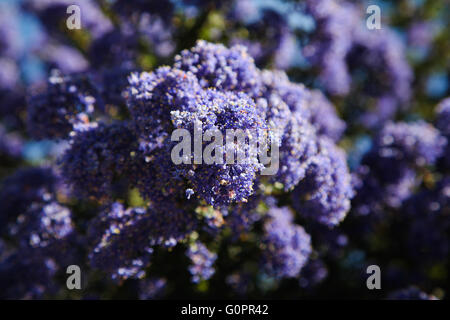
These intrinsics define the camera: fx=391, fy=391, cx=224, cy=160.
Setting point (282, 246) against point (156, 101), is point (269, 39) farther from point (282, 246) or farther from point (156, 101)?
point (282, 246)

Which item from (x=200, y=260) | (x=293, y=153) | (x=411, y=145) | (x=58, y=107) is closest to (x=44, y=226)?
(x=58, y=107)

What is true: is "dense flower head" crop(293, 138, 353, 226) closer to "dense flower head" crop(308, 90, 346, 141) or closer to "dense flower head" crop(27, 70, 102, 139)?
"dense flower head" crop(308, 90, 346, 141)

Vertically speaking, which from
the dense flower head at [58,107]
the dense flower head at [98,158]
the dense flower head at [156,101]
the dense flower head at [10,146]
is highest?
the dense flower head at [10,146]

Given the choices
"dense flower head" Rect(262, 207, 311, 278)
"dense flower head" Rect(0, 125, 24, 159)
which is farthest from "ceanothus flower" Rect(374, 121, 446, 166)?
"dense flower head" Rect(0, 125, 24, 159)

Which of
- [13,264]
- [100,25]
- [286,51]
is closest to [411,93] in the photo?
[286,51]

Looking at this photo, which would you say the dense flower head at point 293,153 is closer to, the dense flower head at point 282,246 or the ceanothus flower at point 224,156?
the ceanothus flower at point 224,156

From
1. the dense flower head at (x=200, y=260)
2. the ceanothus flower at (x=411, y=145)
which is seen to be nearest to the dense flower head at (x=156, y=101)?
the dense flower head at (x=200, y=260)
